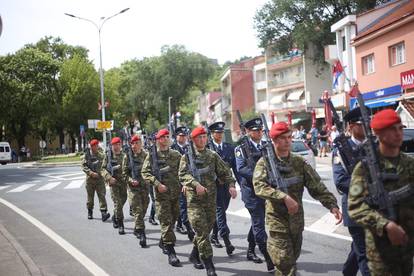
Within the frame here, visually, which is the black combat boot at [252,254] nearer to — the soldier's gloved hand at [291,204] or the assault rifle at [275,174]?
the assault rifle at [275,174]

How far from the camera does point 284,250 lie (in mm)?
4637

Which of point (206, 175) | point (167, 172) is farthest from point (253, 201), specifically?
point (167, 172)

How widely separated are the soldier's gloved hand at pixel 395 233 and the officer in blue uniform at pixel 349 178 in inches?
51.2

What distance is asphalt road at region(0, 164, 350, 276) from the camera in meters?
6.65

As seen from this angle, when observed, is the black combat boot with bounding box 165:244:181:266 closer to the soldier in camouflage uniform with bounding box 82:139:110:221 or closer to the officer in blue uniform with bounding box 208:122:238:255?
the officer in blue uniform with bounding box 208:122:238:255

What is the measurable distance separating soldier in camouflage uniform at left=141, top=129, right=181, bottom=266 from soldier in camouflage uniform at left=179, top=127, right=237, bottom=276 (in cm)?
41

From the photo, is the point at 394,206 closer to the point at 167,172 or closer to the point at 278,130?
the point at 278,130

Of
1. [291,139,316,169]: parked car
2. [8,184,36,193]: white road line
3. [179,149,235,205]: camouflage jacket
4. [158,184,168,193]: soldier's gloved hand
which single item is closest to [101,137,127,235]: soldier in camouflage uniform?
[158,184,168,193]: soldier's gloved hand

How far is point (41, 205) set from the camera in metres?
14.2

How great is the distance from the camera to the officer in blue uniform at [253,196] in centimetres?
634

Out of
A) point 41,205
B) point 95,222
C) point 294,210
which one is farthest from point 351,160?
point 41,205

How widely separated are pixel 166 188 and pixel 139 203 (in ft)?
4.80

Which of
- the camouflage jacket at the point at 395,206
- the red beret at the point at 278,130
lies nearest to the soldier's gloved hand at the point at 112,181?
the red beret at the point at 278,130

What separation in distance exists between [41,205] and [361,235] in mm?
11233
